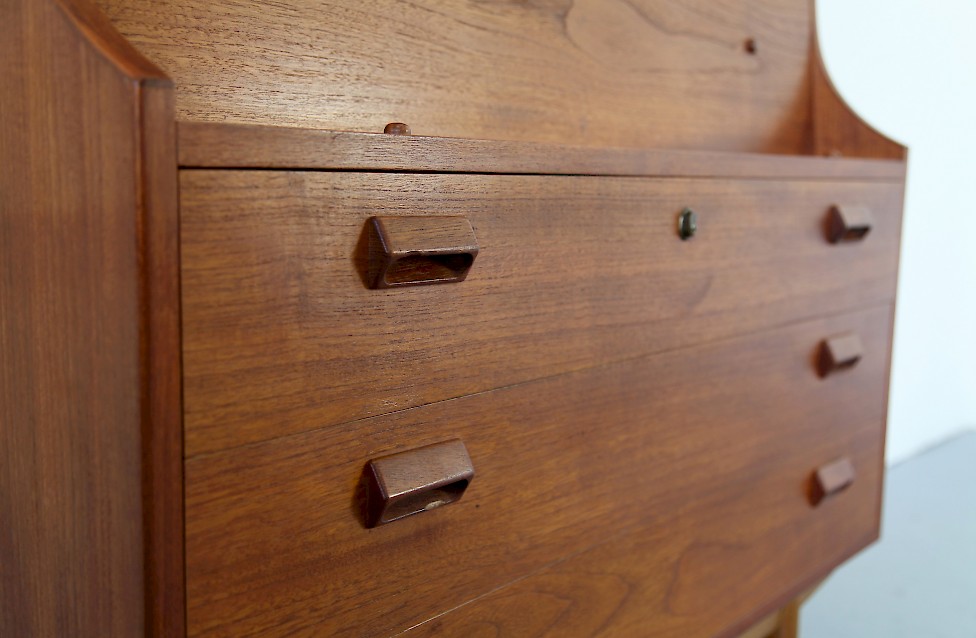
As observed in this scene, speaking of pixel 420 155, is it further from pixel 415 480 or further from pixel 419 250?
pixel 415 480

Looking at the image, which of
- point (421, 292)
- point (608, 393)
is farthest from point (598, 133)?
point (421, 292)

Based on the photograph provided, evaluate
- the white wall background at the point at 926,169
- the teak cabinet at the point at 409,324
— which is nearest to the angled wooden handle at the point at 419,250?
the teak cabinet at the point at 409,324

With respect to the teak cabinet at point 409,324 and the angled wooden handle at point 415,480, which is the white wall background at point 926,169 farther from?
the angled wooden handle at point 415,480

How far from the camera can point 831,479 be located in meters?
1.14

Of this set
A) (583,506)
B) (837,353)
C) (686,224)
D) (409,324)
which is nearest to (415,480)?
(409,324)

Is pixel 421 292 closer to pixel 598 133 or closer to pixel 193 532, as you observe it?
pixel 193 532

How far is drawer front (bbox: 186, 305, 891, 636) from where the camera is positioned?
1.81ft

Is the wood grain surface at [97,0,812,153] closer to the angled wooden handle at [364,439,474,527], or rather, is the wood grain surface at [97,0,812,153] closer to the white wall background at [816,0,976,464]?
the angled wooden handle at [364,439,474,527]

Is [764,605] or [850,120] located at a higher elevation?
[850,120]

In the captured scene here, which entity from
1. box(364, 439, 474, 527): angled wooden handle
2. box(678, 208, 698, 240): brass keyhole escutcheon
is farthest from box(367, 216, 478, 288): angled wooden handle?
box(678, 208, 698, 240): brass keyhole escutcheon

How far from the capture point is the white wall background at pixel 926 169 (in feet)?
6.35

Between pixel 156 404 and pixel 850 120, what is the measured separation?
1.13 m

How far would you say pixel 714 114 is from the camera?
1.18m

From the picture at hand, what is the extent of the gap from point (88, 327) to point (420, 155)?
246mm
